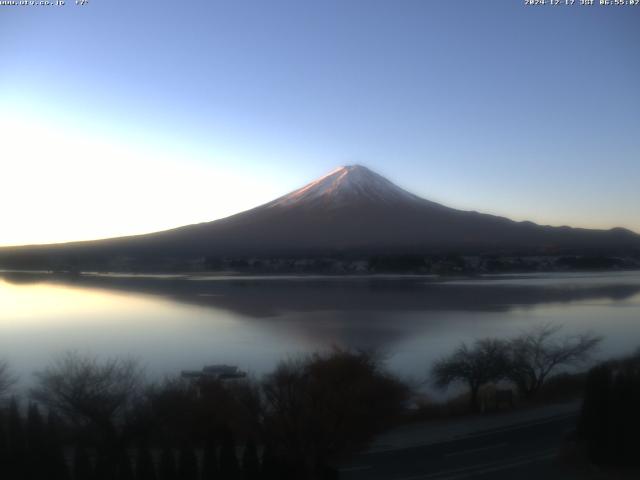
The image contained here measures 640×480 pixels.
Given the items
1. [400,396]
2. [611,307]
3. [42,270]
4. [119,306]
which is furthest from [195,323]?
[42,270]

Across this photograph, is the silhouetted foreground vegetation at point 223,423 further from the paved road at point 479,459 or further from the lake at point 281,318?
the lake at point 281,318

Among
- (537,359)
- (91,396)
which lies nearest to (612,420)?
(91,396)

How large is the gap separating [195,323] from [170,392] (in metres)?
9.47

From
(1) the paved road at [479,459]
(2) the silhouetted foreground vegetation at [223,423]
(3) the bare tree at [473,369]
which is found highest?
(2) the silhouetted foreground vegetation at [223,423]

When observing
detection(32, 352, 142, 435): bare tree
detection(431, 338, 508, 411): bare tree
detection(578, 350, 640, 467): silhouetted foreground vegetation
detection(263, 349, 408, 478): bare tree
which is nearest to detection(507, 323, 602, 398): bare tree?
detection(431, 338, 508, 411): bare tree

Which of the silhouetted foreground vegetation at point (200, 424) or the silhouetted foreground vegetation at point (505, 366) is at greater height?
the silhouetted foreground vegetation at point (200, 424)

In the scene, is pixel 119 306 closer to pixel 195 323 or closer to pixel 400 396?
pixel 195 323

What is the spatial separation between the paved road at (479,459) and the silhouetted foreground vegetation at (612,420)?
1.04 ft

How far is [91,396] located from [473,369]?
4448mm

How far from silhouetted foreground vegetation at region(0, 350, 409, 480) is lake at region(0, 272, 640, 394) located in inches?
96.3

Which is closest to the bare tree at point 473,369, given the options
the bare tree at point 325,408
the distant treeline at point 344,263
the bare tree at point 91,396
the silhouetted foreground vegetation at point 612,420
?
the bare tree at point 325,408

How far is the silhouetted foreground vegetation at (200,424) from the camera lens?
13.3ft

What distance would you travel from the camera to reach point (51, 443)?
416 cm

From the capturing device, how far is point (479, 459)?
17.4 feet
